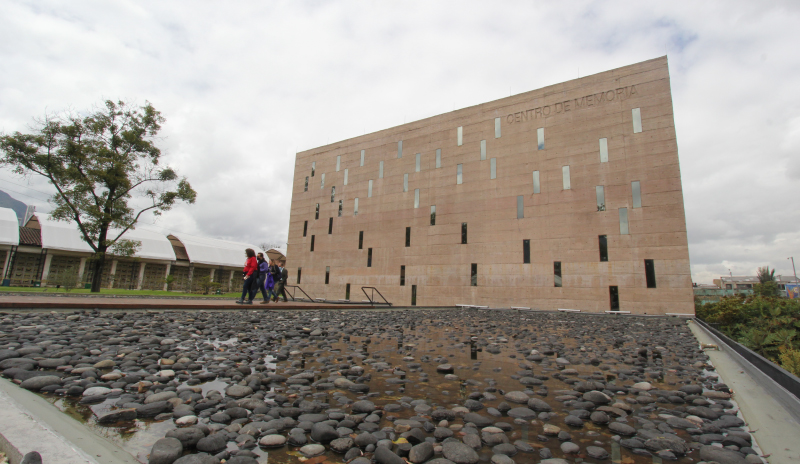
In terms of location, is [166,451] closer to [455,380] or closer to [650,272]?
[455,380]

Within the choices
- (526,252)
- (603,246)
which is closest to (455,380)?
(603,246)

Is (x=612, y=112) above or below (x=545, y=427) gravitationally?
above

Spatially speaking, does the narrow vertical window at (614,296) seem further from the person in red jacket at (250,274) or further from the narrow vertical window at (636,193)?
the person in red jacket at (250,274)

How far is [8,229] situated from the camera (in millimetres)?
29969

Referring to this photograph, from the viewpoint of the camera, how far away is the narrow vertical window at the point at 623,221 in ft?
65.8

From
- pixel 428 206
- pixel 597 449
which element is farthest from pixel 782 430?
pixel 428 206

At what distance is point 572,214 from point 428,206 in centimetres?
1042

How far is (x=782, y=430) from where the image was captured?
224 centimetres

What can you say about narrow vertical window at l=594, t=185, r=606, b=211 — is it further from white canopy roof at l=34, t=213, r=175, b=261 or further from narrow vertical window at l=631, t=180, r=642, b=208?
white canopy roof at l=34, t=213, r=175, b=261

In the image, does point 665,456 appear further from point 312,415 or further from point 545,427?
point 312,415

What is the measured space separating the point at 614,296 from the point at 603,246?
297cm

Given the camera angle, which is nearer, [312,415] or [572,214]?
[312,415]

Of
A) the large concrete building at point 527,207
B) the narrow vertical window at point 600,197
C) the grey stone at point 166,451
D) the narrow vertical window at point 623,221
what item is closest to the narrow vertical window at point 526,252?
the large concrete building at point 527,207

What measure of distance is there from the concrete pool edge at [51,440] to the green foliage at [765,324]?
6.59 meters
